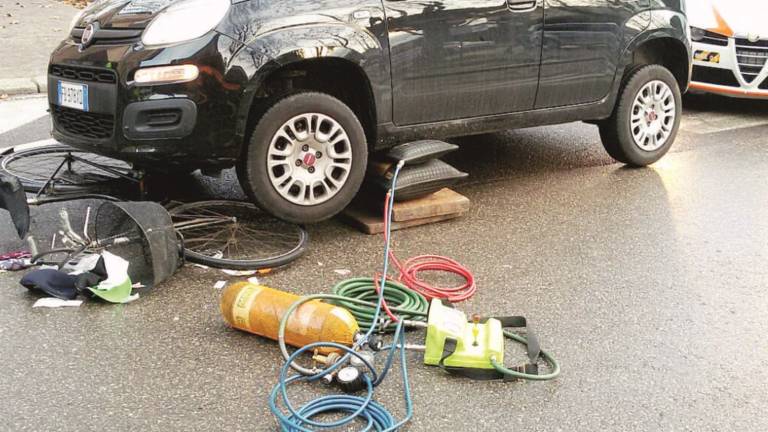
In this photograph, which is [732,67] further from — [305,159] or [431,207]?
[305,159]

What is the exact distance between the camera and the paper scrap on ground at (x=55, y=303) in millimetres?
4242

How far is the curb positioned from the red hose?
581 centimetres

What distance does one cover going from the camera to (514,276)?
479 cm

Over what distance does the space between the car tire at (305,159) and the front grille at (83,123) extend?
0.77 meters

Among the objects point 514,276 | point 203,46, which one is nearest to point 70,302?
point 203,46

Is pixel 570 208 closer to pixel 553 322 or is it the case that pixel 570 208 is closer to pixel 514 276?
pixel 514 276

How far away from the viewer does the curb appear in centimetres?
920

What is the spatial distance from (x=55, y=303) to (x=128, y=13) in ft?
5.68

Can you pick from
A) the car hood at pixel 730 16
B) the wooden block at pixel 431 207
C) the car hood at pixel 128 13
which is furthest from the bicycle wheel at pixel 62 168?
the car hood at pixel 730 16

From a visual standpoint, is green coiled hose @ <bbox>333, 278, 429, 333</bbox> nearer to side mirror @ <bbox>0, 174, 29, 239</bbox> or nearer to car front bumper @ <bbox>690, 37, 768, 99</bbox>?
side mirror @ <bbox>0, 174, 29, 239</bbox>

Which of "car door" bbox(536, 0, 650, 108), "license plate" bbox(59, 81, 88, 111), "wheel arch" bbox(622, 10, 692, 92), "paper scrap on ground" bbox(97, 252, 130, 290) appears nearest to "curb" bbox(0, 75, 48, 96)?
"license plate" bbox(59, 81, 88, 111)

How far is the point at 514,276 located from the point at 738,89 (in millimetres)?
5499

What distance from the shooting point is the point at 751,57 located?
8.95 metres

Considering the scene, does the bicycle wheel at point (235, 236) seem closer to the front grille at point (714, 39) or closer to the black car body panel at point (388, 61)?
the black car body panel at point (388, 61)
